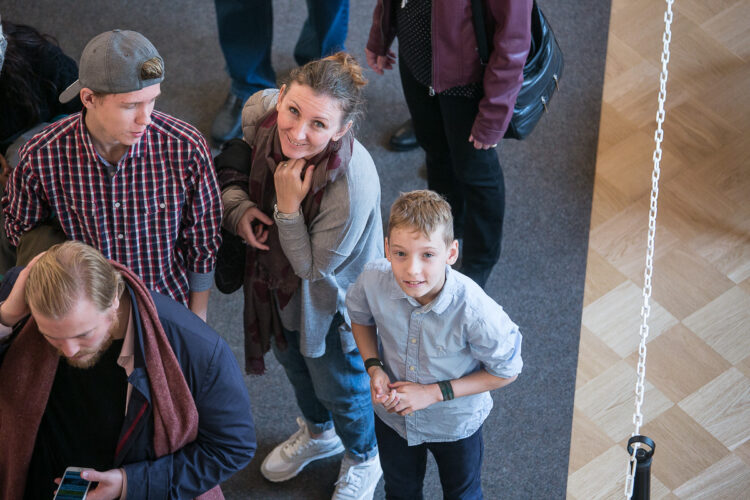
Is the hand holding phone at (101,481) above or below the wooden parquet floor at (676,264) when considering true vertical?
above

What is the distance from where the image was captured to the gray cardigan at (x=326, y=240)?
2020 millimetres

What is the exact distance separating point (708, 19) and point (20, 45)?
302 cm

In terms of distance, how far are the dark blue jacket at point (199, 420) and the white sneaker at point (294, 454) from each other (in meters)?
0.90

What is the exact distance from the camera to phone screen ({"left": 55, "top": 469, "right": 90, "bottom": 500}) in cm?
179

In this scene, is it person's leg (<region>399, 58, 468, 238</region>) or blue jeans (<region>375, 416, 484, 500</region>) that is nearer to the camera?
blue jeans (<region>375, 416, 484, 500</region>)

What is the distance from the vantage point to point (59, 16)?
412 cm

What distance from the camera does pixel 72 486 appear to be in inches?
70.8

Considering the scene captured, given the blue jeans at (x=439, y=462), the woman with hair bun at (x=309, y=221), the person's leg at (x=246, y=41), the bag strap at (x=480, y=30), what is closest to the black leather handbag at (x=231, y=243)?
the woman with hair bun at (x=309, y=221)

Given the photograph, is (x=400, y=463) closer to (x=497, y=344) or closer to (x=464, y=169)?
(x=497, y=344)

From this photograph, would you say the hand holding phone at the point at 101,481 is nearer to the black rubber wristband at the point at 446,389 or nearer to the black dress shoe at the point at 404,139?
the black rubber wristband at the point at 446,389

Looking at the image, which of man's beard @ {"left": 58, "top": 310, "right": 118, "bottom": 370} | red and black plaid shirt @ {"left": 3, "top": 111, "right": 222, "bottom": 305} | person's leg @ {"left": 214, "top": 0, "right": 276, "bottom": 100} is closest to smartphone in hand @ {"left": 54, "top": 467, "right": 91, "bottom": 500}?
man's beard @ {"left": 58, "top": 310, "right": 118, "bottom": 370}

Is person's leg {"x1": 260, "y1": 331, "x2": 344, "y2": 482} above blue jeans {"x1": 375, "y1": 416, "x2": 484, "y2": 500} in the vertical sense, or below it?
below

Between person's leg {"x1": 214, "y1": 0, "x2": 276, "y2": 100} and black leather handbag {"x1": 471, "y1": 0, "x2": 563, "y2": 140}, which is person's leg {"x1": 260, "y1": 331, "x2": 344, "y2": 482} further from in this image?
person's leg {"x1": 214, "y1": 0, "x2": 276, "y2": 100}

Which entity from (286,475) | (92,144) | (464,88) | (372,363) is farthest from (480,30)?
(286,475)
